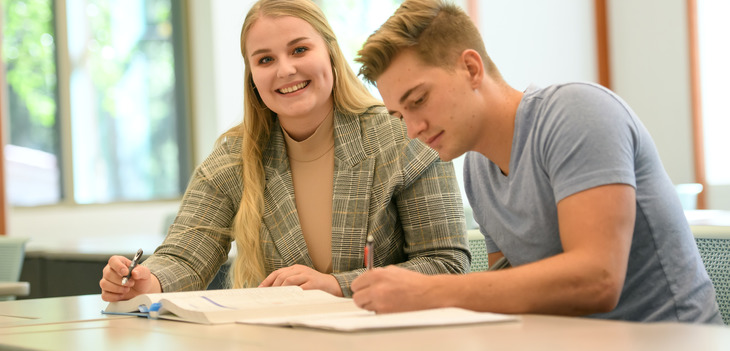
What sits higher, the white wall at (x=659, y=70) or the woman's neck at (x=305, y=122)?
the white wall at (x=659, y=70)

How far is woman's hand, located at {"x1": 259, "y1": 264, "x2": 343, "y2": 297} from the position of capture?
178cm

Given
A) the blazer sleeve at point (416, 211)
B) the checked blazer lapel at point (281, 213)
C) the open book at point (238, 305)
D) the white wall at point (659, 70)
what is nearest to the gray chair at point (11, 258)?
the checked blazer lapel at point (281, 213)

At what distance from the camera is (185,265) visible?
2053 millimetres

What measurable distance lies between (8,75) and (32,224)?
3.14 feet

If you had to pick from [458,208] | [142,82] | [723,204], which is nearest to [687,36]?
[723,204]

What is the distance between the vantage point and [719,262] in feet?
5.33

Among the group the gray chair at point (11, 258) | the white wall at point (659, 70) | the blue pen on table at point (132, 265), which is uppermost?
the white wall at point (659, 70)

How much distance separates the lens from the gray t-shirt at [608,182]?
4.45 ft

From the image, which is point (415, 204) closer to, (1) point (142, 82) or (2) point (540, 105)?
(2) point (540, 105)

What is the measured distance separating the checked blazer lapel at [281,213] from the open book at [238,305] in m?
0.33

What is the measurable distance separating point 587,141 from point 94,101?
5012 mm

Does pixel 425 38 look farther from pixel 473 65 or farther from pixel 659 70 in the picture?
pixel 659 70

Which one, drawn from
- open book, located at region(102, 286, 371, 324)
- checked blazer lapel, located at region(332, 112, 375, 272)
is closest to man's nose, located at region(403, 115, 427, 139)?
open book, located at region(102, 286, 371, 324)

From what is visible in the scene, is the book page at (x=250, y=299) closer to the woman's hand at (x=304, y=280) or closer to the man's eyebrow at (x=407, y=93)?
the woman's hand at (x=304, y=280)
